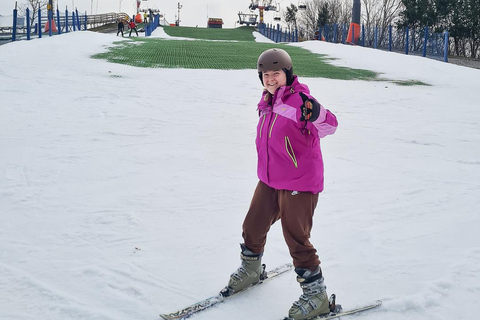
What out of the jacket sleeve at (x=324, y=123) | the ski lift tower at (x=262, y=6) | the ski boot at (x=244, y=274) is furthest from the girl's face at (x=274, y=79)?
the ski lift tower at (x=262, y=6)

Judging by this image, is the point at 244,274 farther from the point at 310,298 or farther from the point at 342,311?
the point at 342,311

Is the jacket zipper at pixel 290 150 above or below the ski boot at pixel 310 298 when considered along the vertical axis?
above

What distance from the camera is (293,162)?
239 cm

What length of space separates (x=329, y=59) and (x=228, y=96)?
21.4 ft

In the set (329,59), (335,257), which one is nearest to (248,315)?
(335,257)

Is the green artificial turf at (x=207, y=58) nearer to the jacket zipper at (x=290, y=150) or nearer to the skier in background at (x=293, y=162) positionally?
the skier in background at (x=293, y=162)

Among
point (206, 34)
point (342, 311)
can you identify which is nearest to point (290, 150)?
point (342, 311)

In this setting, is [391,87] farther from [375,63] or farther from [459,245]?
[459,245]

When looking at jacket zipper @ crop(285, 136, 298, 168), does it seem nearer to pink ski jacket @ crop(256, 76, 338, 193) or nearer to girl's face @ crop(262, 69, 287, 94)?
pink ski jacket @ crop(256, 76, 338, 193)

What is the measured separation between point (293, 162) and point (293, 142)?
0.10 m

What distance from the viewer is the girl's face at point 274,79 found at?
2.44m

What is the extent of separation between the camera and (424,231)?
3.61 m

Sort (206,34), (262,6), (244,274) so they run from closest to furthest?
(244,274) < (206,34) < (262,6)

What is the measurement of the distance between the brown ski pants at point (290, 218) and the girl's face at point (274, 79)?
0.50 metres
